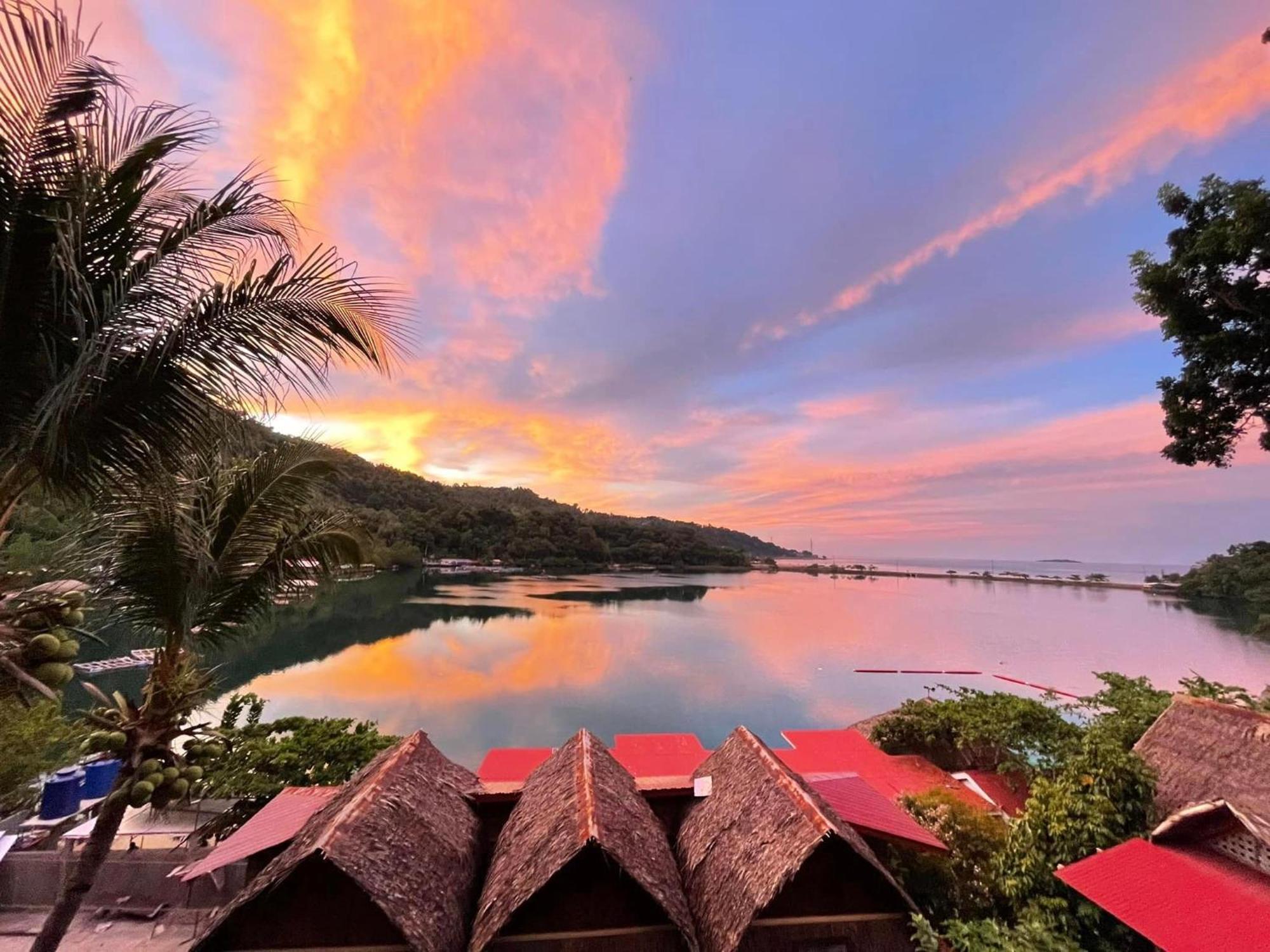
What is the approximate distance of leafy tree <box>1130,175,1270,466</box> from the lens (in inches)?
302

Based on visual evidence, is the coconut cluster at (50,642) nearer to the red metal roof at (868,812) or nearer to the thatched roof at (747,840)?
the thatched roof at (747,840)

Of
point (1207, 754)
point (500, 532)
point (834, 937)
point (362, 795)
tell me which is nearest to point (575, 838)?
point (362, 795)

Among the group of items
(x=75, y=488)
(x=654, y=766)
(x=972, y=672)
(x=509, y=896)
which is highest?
(x=75, y=488)

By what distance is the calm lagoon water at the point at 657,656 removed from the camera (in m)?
16.2

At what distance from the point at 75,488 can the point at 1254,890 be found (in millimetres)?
6454

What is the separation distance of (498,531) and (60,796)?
187 feet

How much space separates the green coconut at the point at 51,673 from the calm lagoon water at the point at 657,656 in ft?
30.1

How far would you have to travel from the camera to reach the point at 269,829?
13.9 ft

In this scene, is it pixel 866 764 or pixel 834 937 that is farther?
pixel 866 764

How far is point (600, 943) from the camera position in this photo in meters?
3.42

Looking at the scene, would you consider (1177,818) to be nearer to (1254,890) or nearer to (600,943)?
(1254,890)

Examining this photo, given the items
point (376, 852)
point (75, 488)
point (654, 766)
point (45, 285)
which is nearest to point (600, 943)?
point (376, 852)

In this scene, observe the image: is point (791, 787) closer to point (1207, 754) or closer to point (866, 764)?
point (1207, 754)

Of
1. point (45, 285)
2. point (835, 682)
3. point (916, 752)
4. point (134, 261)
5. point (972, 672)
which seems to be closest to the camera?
point (45, 285)
